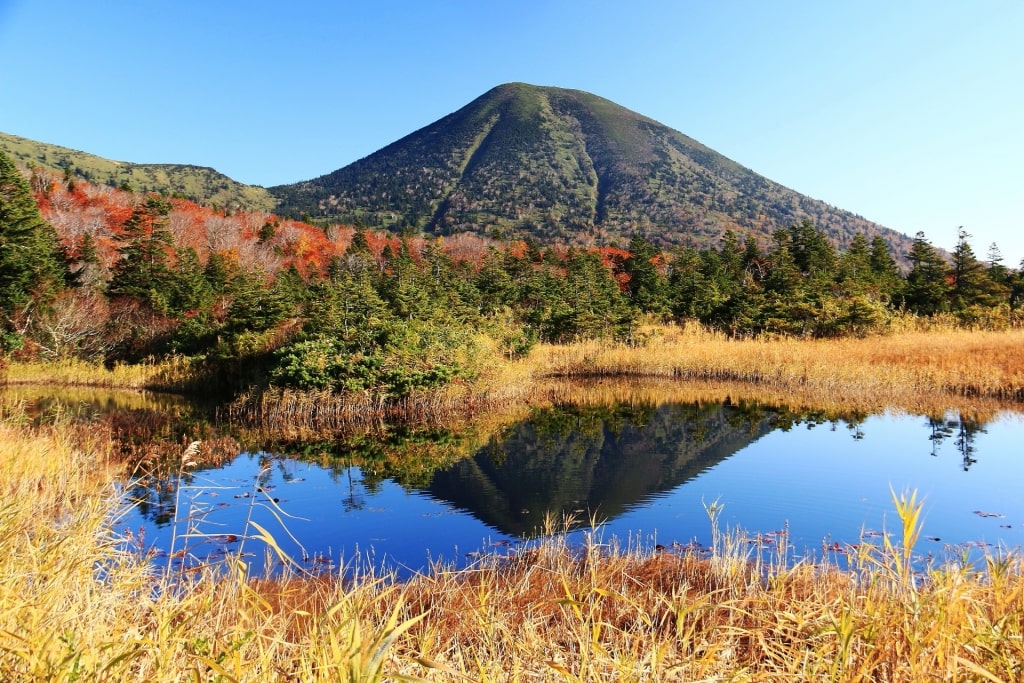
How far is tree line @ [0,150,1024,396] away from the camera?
687 inches

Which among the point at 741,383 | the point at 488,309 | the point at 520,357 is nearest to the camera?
the point at 741,383

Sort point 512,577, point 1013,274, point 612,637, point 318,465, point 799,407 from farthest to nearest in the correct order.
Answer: point 1013,274 < point 799,407 < point 318,465 < point 512,577 < point 612,637

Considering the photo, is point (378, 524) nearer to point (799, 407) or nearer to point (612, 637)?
point (612, 637)

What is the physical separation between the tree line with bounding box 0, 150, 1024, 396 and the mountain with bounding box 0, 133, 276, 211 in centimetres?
5274

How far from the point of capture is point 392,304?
23.0m

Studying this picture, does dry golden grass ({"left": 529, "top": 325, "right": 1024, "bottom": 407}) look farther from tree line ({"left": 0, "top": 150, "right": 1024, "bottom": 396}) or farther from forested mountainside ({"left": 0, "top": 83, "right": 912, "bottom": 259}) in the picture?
forested mountainside ({"left": 0, "top": 83, "right": 912, "bottom": 259})

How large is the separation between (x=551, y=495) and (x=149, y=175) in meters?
105

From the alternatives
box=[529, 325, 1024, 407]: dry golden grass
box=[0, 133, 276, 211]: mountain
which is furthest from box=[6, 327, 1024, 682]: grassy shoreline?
box=[0, 133, 276, 211]: mountain

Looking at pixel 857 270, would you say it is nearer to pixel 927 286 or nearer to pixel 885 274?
pixel 885 274

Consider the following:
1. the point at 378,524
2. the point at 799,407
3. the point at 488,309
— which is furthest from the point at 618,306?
the point at 378,524

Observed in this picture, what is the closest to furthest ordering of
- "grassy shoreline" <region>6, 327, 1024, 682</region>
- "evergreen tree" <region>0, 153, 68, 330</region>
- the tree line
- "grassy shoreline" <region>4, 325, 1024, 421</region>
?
1. "grassy shoreline" <region>6, 327, 1024, 682</region>
2. "grassy shoreline" <region>4, 325, 1024, 421</region>
3. the tree line
4. "evergreen tree" <region>0, 153, 68, 330</region>

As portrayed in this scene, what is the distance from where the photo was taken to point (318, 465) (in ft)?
38.4

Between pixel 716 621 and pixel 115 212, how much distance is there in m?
52.9

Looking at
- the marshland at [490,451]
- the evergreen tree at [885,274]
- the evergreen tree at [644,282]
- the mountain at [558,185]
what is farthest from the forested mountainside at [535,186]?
the marshland at [490,451]
